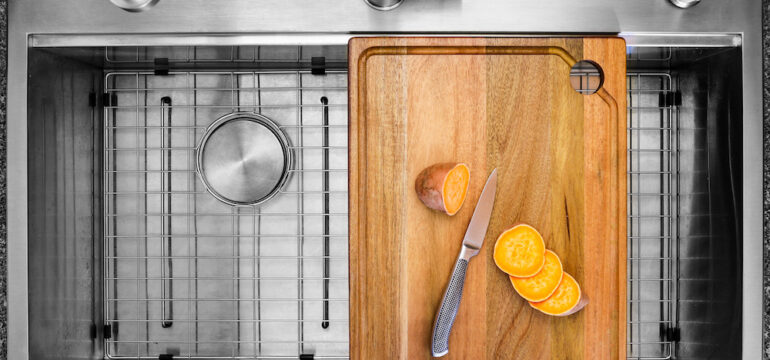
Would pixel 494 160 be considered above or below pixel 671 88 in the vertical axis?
below

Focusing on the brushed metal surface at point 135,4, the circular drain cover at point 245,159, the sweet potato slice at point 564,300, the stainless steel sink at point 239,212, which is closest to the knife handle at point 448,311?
the sweet potato slice at point 564,300

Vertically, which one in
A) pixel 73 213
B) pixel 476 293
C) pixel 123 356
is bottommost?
pixel 123 356

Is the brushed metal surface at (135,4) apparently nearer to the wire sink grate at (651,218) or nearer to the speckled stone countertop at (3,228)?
the speckled stone countertop at (3,228)

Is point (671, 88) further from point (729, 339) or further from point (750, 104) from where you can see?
point (729, 339)

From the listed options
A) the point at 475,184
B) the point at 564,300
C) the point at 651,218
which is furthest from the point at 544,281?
the point at 651,218

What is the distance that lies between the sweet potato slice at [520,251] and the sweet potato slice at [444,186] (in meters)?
0.07

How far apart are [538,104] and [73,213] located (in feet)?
2.31

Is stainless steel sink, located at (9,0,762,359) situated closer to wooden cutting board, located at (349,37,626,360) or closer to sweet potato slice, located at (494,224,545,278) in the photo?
wooden cutting board, located at (349,37,626,360)

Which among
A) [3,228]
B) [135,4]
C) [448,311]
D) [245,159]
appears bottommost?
[448,311]

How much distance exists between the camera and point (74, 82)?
2.10 ft

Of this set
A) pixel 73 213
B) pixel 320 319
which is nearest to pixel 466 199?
pixel 320 319

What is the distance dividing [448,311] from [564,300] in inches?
5.9

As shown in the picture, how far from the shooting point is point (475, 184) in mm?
553

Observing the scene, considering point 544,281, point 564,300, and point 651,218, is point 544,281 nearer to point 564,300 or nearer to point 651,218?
point 564,300
